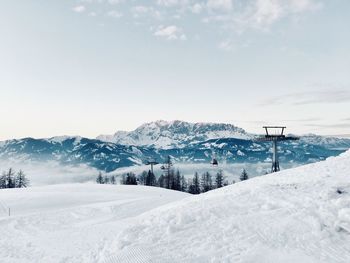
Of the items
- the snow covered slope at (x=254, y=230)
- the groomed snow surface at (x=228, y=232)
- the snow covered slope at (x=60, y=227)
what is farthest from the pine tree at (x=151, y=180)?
the snow covered slope at (x=254, y=230)

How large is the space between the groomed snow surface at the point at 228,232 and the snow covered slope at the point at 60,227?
5 centimetres

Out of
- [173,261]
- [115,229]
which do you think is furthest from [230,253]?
[115,229]

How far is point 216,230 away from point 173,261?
2713 millimetres

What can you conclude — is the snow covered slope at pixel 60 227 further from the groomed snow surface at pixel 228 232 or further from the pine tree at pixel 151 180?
the pine tree at pixel 151 180

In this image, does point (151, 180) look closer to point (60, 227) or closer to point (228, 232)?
point (60, 227)

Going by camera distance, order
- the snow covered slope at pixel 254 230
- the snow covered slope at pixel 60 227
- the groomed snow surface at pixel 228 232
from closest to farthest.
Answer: the snow covered slope at pixel 254 230 < the groomed snow surface at pixel 228 232 < the snow covered slope at pixel 60 227

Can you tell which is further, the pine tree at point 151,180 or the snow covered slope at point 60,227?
the pine tree at point 151,180

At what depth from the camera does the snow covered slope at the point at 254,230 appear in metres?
11.5

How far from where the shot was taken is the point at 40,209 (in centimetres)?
2864

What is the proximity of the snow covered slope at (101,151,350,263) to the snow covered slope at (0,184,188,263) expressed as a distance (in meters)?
1.98

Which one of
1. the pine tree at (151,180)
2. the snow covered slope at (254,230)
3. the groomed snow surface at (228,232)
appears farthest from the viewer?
the pine tree at (151,180)

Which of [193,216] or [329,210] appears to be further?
[193,216]

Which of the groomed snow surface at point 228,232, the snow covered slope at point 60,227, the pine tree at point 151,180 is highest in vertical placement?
the groomed snow surface at point 228,232

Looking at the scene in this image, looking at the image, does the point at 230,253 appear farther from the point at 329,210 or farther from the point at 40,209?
the point at 40,209
